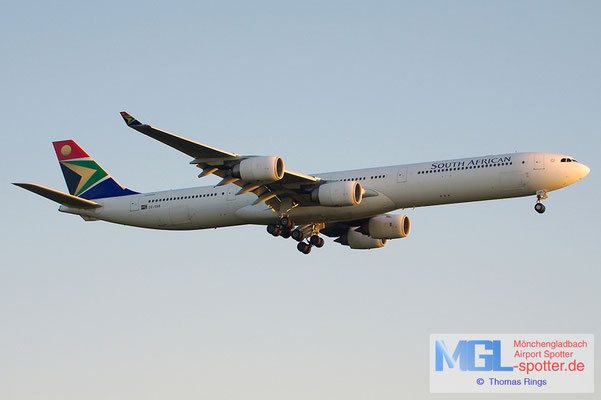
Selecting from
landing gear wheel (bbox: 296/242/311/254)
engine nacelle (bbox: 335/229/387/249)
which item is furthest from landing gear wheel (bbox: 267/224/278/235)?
engine nacelle (bbox: 335/229/387/249)

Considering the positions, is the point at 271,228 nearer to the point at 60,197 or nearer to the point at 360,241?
the point at 360,241

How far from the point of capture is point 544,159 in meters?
51.2

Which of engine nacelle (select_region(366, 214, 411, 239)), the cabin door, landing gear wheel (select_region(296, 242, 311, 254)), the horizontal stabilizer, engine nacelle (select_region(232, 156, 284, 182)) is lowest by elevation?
landing gear wheel (select_region(296, 242, 311, 254))

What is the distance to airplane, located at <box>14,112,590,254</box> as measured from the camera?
5097 centimetres

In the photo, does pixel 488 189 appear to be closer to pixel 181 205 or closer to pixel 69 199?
pixel 181 205

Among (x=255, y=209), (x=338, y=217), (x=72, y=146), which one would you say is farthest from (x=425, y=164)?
(x=72, y=146)

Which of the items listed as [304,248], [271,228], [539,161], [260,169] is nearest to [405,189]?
[539,161]

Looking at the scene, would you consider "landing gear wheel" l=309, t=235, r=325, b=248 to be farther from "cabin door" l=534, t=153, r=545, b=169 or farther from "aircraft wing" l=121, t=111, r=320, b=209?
"cabin door" l=534, t=153, r=545, b=169

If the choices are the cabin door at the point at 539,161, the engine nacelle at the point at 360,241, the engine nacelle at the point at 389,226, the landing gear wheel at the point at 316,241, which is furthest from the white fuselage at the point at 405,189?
the engine nacelle at the point at 360,241

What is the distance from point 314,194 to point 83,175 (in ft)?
56.8

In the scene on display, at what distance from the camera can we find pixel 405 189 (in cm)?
5222

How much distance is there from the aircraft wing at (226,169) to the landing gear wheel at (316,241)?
5495 mm

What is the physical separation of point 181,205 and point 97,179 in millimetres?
7637

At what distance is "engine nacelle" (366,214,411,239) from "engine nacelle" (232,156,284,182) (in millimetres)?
10130
